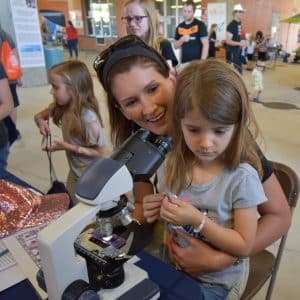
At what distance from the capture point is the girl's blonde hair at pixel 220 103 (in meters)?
0.78

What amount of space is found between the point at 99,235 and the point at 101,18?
1606cm

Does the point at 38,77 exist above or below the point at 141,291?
below

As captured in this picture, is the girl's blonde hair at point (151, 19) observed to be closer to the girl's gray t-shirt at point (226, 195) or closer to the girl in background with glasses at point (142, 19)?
the girl in background with glasses at point (142, 19)

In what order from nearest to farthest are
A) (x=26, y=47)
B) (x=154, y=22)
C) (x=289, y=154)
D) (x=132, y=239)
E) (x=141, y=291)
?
(x=141, y=291), (x=132, y=239), (x=154, y=22), (x=289, y=154), (x=26, y=47)

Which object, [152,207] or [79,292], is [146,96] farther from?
[79,292]

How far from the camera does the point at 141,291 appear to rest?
0.63m

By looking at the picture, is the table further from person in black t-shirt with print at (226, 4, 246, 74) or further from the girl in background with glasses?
person in black t-shirt with print at (226, 4, 246, 74)

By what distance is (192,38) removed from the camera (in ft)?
16.0

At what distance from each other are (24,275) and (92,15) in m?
16.3

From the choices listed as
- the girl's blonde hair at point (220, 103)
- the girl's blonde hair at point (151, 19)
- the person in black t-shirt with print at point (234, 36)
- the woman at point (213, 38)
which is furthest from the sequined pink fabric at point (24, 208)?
the woman at point (213, 38)

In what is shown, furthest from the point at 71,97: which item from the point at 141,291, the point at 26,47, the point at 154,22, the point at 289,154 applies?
the point at 26,47

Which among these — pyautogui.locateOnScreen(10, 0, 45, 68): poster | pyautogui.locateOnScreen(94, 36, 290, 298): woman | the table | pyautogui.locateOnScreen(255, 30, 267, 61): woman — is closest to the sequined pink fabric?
the table

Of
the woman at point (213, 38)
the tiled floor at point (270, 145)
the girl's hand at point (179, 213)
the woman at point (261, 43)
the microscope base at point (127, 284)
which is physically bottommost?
the tiled floor at point (270, 145)

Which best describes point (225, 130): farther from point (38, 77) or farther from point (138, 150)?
point (38, 77)
